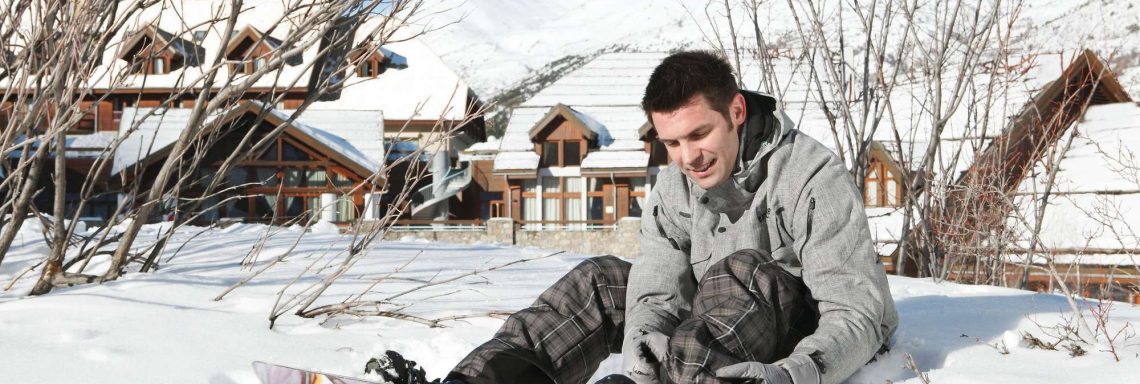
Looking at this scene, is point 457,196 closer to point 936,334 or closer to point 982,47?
point 982,47

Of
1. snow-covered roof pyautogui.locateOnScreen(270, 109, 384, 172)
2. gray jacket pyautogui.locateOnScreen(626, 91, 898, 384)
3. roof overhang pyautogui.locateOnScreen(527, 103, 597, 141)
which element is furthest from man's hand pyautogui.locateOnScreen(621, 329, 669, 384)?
snow-covered roof pyautogui.locateOnScreen(270, 109, 384, 172)

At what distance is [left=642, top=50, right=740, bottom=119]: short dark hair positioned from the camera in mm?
2762

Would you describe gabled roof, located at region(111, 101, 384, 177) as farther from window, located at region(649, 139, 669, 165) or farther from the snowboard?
the snowboard

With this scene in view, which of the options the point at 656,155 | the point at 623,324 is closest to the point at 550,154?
the point at 656,155

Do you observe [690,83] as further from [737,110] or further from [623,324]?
[623,324]

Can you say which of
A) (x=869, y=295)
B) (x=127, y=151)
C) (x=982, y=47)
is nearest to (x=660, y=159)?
(x=127, y=151)

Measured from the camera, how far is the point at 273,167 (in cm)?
2561

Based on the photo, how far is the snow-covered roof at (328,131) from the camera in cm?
2325

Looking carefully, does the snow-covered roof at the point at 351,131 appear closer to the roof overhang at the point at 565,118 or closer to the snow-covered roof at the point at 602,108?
the snow-covered roof at the point at 602,108

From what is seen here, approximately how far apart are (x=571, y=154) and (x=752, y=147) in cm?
2303

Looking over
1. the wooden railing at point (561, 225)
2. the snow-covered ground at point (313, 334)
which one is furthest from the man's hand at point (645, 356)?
the wooden railing at point (561, 225)

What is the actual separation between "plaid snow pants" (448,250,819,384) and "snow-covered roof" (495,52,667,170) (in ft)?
71.0

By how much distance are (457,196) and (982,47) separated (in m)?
23.5

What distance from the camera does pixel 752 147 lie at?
290 centimetres
